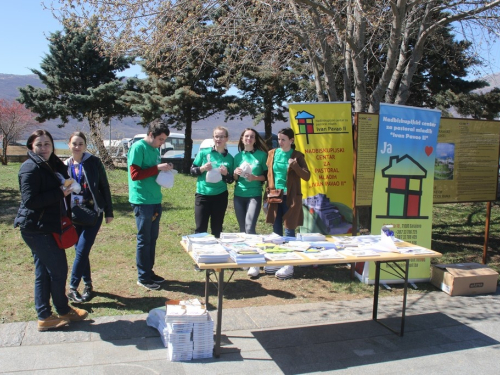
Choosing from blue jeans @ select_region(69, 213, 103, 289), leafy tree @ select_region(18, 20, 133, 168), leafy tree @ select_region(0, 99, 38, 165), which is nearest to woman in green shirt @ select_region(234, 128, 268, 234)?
blue jeans @ select_region(69, 213, 103, 289)

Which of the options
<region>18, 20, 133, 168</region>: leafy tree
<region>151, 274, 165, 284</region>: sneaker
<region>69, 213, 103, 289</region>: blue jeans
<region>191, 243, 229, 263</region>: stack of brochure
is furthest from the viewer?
<region>18, 20, 133, 168</region>: leafy tree

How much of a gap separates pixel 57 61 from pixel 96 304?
Result: 68.8ft

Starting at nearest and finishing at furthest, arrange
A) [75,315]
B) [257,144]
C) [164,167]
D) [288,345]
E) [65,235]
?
[65,235] < [288,345] < [75,315] < [164,167] < [257,144]

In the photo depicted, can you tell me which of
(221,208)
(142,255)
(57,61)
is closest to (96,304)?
(142,255)

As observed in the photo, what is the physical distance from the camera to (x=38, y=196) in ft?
11.5

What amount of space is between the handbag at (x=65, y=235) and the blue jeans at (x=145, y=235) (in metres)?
0.96

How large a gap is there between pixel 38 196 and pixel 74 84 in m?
20.7

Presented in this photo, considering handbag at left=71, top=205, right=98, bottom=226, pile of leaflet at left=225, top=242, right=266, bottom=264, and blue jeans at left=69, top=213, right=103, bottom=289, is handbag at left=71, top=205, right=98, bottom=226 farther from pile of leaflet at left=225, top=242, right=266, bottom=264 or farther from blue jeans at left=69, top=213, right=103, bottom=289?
pile of leaflet at left=225, top=242, right=266, bottom=264

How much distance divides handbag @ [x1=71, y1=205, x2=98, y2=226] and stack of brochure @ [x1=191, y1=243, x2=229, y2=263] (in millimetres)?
1281

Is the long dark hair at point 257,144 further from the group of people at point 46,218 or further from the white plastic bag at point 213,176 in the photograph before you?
the group of people at point 46,218

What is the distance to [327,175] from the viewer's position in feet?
19.5

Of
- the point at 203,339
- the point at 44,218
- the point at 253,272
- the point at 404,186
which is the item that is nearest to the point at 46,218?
the point at 44,218

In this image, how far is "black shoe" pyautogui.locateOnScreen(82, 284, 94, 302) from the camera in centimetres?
449

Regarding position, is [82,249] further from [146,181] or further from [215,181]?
[215,181]
